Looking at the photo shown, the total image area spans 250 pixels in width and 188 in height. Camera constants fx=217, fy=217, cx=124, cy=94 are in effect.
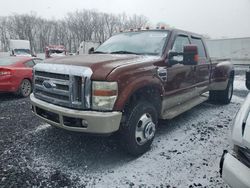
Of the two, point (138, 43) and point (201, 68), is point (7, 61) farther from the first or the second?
point (201, 68)

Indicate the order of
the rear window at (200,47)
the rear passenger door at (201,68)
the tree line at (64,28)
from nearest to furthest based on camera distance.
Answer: the rear passenger door at (201,68) → the rear window at (200,47) → the tree line at (64,28)

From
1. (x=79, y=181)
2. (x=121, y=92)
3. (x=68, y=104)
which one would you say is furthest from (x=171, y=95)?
(x=79, y=181)

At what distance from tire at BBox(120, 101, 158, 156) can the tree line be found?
177 ft

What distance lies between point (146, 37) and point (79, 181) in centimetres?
264

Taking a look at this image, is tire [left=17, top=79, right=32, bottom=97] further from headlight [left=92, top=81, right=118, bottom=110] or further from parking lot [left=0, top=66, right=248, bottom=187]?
headlight [left=92, top=81, right=118, bottom=110]

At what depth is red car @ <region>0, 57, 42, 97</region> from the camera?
21.0ft

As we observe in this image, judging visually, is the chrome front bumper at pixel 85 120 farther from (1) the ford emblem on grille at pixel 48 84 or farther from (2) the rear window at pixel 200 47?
(2) the rear window at pixel 200 47

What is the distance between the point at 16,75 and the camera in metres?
6.65

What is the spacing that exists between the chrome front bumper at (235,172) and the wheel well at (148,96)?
1.39 metres

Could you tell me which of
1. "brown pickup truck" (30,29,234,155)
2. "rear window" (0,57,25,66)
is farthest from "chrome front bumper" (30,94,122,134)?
"rear window" (0,57,25,66)

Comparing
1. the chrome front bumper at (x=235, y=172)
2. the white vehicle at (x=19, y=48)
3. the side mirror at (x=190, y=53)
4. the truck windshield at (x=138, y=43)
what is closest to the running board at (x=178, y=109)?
the side mirror at (x=190, y=53)

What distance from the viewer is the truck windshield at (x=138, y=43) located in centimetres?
368

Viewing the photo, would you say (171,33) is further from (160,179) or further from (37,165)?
(37,165)

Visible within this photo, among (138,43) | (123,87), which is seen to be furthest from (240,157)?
(138,43)
